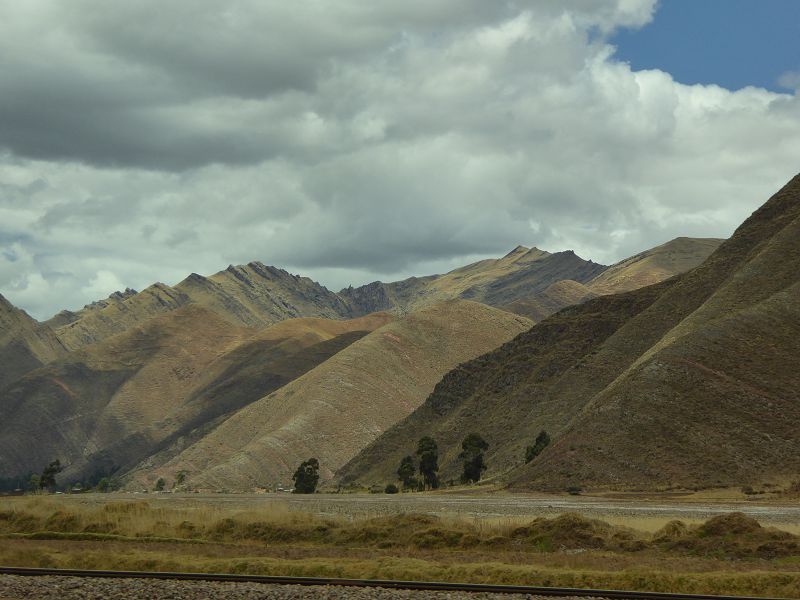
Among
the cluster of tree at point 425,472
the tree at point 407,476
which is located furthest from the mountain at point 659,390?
the tree at point 407,476

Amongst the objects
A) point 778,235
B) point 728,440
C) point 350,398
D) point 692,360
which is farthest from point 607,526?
point 350,398

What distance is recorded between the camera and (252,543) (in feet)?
109

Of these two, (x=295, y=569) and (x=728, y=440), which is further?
(x=728, y=440)

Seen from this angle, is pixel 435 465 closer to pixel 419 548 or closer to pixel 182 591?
pixel 419 548

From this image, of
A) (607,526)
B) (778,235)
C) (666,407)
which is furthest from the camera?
(778,235)

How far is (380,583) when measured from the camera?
2259 cm

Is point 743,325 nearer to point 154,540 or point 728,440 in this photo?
point 728,440

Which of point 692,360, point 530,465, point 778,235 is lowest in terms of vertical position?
point 530,465

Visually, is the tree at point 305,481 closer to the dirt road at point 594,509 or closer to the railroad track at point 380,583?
the dirt road at point 594,509

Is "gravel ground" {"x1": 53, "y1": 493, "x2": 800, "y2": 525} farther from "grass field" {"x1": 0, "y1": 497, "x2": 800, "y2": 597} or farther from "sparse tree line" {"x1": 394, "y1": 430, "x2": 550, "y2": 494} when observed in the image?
"sparse tree line" {"x1": 394, "y1": 430, "x2": 550, "y2": 494}

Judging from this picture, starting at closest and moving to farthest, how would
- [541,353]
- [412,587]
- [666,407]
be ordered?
[412,587]
[666,407]
[541,353]

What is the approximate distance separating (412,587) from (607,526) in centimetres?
1290

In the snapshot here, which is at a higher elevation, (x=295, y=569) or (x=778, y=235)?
(x=778, y=235)

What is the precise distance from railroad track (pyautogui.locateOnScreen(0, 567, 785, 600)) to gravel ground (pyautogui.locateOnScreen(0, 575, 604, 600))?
0.57 metres
